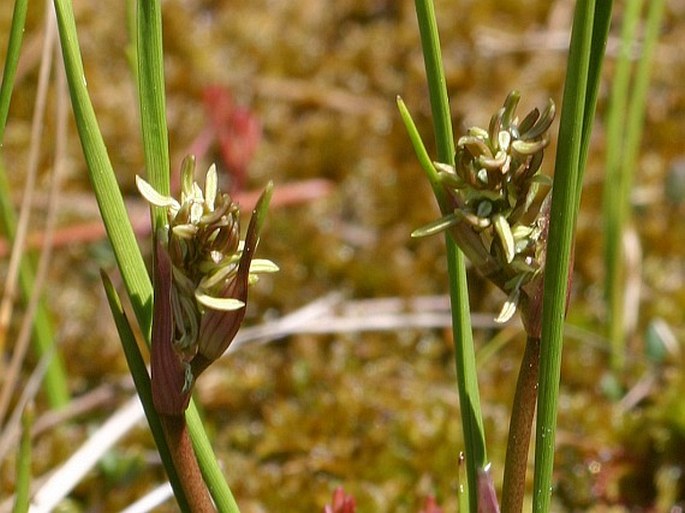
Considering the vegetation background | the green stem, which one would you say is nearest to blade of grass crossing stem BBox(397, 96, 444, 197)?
the green stem

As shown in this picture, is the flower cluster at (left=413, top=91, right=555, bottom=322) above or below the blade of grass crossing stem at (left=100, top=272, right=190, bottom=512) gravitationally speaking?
above

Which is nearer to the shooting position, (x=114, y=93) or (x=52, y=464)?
(x=52, y=464)

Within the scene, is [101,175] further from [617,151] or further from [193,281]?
[617,151]

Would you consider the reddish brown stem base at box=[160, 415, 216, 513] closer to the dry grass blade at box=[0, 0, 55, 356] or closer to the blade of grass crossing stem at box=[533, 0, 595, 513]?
the blade of grass crossing stem at box=[533, 0, 595, 513]

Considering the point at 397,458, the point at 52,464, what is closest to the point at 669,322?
the point at 397,458

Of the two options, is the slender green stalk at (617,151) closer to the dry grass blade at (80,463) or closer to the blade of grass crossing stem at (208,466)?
the dry grass blade at (80,463)

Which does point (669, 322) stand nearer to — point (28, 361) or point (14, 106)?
point (28, 361)
